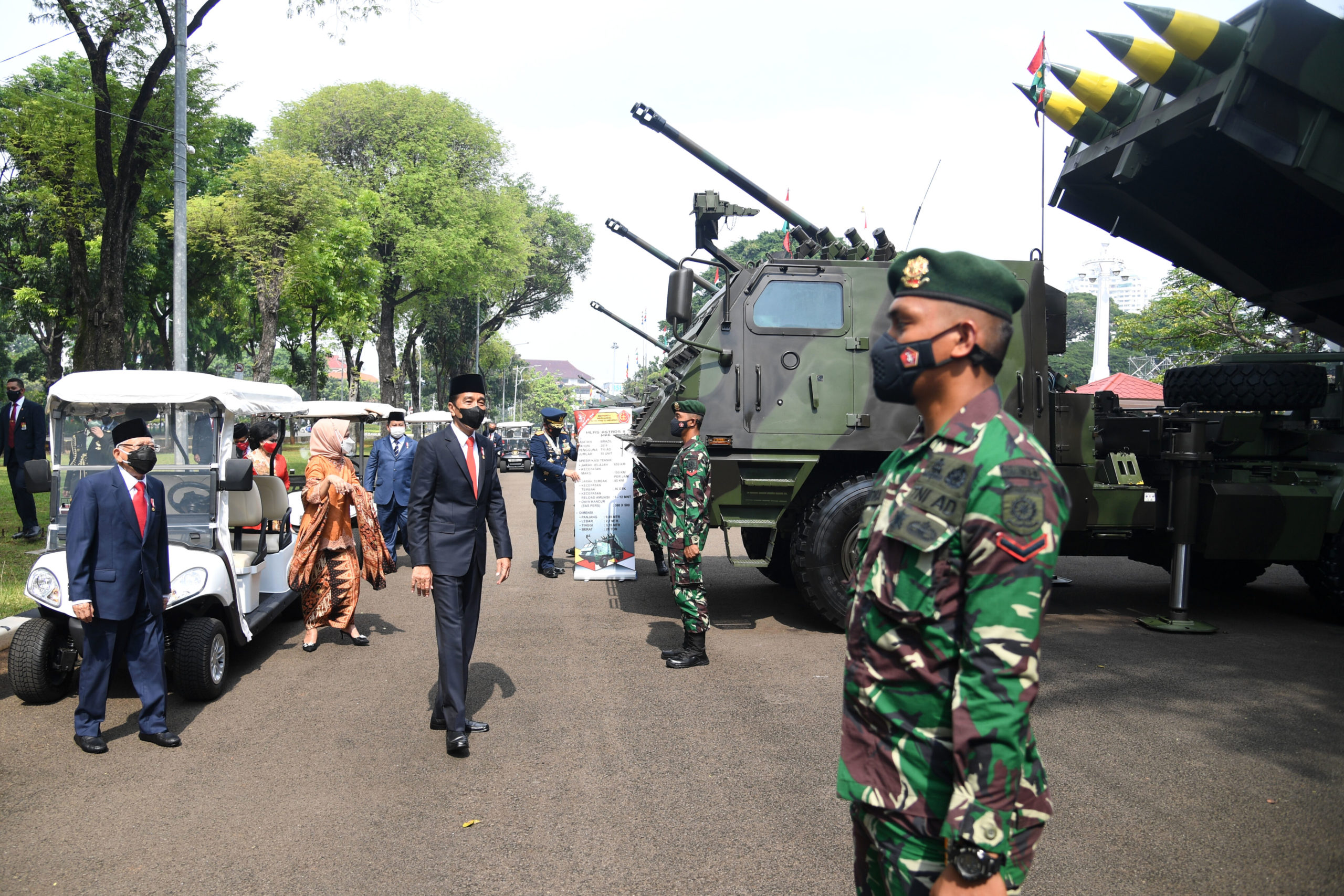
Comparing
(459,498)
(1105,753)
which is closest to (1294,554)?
(1105,753)

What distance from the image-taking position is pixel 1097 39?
677cm

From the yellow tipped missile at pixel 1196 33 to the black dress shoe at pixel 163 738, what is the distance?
24.3ft

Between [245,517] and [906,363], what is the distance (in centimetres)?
667

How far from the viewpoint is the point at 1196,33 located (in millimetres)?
6336

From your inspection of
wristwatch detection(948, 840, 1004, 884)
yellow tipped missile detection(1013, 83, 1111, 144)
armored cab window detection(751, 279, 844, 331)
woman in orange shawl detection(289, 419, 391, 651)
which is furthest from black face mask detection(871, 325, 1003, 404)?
yellow tipped missile detection(1013, 83, 1111, 144)

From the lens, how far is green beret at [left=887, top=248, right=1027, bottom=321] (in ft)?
6.72

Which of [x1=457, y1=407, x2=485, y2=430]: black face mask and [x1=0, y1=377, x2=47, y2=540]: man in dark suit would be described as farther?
[x1=0, y1=377, x2=47, y2=540]: man in dark suit

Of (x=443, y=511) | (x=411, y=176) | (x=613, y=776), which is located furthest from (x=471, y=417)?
(x=411, y=176)

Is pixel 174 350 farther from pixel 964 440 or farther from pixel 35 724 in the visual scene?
pixel 964 440

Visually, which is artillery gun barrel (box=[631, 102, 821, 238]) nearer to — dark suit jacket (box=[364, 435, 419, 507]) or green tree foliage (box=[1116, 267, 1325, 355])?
dark suit jacket (box=[364, 435, 419, 507])

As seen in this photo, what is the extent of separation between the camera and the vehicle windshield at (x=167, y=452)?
6242mm

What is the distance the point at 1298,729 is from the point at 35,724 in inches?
286

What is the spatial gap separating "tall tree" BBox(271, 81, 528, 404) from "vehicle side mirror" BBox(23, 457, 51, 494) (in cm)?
2890

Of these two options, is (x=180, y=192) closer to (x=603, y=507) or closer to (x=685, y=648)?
(x=603, y=507)
